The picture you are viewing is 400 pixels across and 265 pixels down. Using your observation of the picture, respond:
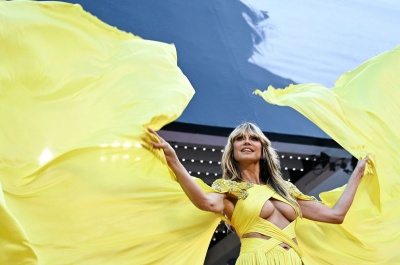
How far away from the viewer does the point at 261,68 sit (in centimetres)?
766

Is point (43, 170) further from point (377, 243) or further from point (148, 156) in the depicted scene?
point (377, 243)

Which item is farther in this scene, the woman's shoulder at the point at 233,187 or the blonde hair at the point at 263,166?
the blonde hair at the point at 263,166

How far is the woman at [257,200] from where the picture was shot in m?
4.07

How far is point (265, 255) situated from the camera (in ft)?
13.4

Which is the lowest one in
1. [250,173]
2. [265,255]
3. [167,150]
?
[265,255]

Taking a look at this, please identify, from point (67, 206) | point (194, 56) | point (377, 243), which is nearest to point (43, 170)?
point (67, 206)

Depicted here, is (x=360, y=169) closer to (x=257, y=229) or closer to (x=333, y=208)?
(x=333, y=208)

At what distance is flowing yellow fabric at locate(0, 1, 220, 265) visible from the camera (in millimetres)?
4086

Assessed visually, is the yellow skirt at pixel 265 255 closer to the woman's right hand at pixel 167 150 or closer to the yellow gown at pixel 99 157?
the yellow gown at pixel 99 157

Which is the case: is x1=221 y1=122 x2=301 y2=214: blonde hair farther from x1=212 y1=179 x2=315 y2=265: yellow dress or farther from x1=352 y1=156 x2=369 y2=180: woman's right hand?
x1=352 y1=156 x2=369 y2=180: woman's right hand

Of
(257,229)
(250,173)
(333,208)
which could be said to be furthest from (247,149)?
(333,208)

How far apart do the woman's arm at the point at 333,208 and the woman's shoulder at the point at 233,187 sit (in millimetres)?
433

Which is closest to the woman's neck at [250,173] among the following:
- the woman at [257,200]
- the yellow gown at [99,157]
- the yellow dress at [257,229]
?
the woman at [257,200]

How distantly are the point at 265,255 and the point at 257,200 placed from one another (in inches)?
12.3
